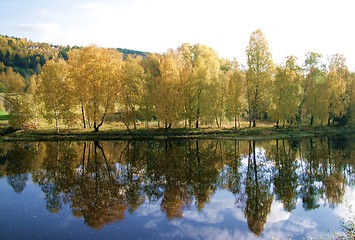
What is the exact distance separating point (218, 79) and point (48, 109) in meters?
29.5

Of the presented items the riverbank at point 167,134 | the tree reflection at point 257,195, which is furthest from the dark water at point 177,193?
the riverbank at point 167,134

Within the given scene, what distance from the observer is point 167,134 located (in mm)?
49625

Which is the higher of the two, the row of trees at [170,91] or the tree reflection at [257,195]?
the row of trees at [170,91]

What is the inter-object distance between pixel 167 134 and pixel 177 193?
26908mm

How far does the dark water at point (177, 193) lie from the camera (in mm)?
17469

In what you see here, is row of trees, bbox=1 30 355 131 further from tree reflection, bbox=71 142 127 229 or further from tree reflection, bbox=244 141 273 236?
tree reflection, bbox=71 142 127 229

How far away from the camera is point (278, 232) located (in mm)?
16781

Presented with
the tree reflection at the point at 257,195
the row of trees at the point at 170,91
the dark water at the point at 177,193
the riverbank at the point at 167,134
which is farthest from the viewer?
the row of trees at the point at 170,91

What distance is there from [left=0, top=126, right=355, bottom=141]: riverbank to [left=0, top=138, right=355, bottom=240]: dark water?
8820 millimetres

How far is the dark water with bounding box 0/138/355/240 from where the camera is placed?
57.3 feet

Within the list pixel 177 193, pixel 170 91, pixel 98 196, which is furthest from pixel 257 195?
pixel 170 91

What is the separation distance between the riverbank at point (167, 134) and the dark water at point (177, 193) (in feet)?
28.9

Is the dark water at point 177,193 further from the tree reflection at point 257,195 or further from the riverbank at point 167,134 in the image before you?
the riverbank at point 167,134

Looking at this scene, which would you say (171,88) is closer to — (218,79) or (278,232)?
(218,79)
